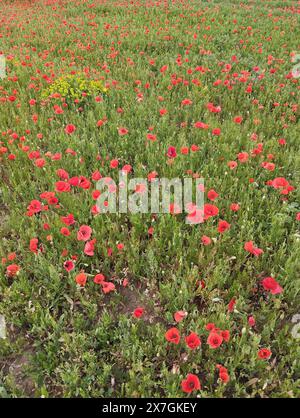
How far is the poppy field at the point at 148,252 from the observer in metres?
2.92

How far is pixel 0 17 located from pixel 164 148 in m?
12.3

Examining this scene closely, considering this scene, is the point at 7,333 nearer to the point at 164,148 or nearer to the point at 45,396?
the point at 45,396

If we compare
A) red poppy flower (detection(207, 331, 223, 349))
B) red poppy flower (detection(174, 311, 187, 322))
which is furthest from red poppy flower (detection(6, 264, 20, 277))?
red poppy flower (detection(207, 331, 223, 349))

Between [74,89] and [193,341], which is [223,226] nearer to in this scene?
[193,341]

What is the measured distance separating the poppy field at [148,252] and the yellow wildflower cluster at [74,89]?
43 mm

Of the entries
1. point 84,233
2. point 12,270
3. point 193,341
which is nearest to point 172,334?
point 193,341

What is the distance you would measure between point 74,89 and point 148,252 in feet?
13.9

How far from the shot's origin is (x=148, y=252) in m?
3.67

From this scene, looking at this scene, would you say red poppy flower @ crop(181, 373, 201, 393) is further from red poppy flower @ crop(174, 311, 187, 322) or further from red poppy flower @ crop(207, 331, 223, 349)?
red poppy flower @ crop(174, 311, 187, 322)

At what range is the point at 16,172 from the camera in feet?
16.1

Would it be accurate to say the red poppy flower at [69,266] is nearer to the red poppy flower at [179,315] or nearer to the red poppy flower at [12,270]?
the red poppy flower at [12,270]

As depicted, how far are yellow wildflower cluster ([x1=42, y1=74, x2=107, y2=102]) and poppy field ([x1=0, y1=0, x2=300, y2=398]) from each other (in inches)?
1.7
